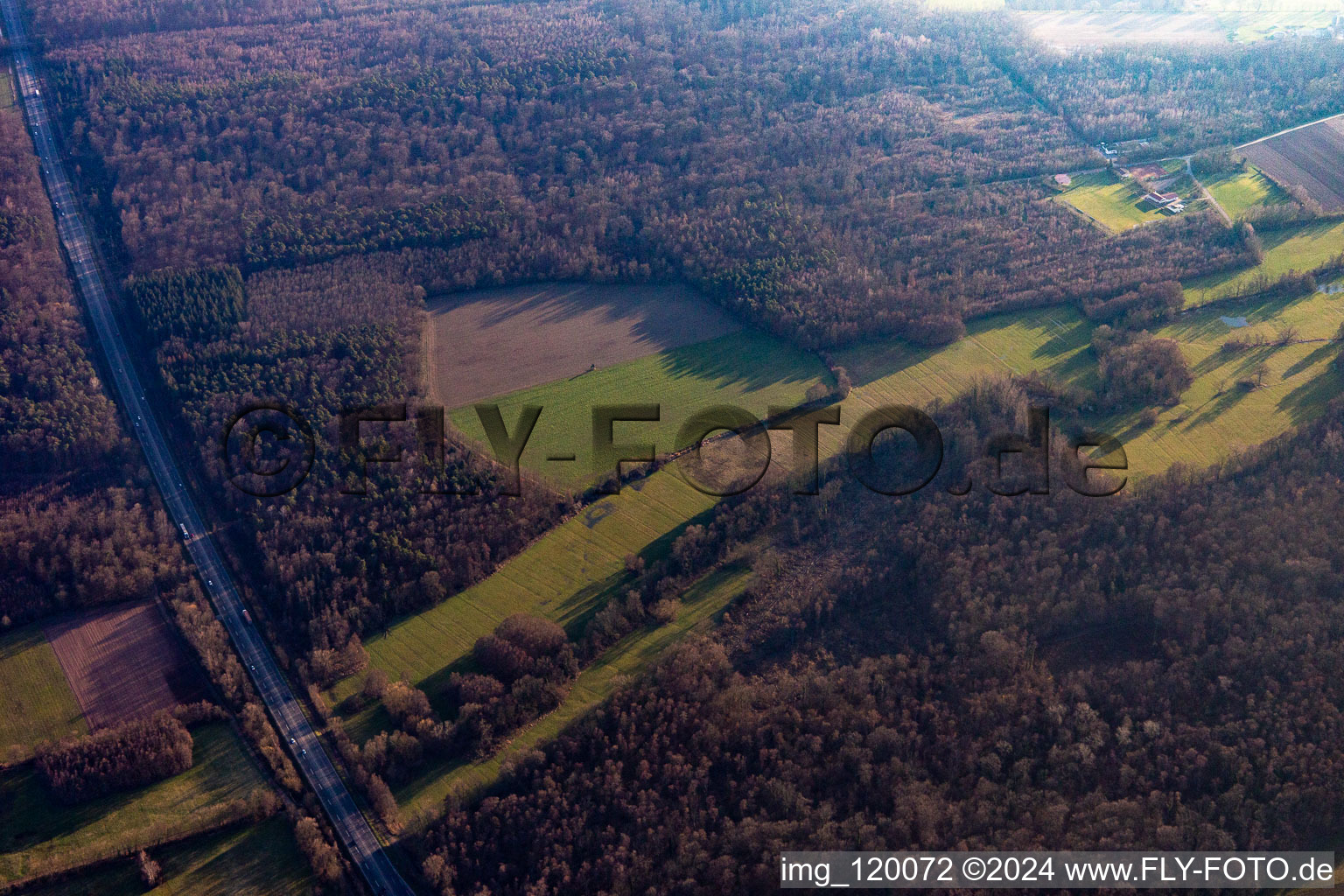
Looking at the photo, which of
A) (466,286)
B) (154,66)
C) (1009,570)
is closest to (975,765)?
(1009,570)

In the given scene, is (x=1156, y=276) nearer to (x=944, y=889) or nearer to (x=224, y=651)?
(x=944, y=889)

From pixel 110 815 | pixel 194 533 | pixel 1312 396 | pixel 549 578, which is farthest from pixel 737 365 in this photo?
pixel 110 815

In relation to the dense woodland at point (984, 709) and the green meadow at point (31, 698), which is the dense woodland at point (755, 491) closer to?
the dense woodland at point (984, 709)

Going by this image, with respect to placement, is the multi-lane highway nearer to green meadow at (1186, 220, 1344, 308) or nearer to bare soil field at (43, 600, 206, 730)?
bare soil field at (43, 600, 206, 730)

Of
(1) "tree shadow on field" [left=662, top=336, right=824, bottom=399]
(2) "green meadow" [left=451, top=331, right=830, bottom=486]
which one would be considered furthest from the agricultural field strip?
(1) "tree shadow on field" [left=662, top=336, right=824, bottom=399]

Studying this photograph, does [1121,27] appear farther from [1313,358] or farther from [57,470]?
[57,470]

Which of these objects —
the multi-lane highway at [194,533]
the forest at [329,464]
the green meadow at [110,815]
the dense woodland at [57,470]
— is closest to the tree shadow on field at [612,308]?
the forest at [329,464]
